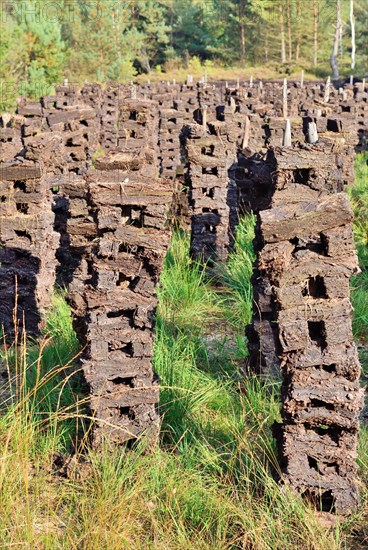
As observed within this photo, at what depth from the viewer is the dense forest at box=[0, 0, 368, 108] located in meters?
38.0

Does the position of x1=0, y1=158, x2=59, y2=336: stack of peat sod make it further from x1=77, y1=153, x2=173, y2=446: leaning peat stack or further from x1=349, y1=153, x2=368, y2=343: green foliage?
x1=349, y1=153, x2=368, y2=343: green foliage

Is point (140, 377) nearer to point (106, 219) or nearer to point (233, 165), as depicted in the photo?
point (106, 219)

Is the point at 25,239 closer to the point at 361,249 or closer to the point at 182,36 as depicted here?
the point at 361,249

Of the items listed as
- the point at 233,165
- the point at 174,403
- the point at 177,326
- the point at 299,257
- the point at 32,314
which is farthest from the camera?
the point at 233,165

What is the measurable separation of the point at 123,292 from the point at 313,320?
1386 millimetres

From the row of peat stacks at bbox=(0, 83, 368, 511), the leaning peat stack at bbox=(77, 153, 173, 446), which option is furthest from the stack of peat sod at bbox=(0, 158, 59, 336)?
the leaning peat stack at bbox=(77, 153, 173, 446)

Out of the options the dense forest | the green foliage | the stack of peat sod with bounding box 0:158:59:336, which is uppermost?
the dense forest

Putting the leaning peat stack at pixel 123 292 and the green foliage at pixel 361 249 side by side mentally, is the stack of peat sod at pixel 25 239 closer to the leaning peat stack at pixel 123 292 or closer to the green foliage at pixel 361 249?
the leaning peat stack at pixel 123 292

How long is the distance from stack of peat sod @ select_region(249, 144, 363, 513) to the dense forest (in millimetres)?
30602

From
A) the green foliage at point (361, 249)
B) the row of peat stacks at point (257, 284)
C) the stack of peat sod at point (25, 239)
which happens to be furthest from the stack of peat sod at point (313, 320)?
the stack of peat sod at point (25, 239)

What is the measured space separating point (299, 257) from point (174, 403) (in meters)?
1.76

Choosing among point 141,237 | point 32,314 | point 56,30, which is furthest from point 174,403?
point 56,30

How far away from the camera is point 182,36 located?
60844 mm

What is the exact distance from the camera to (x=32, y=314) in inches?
298
